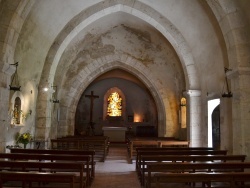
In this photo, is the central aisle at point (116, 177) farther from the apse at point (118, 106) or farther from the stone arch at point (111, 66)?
the apse at point (118, 106)

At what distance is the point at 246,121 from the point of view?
21.8ft

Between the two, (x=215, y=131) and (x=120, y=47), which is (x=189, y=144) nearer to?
(x=215, y=131)

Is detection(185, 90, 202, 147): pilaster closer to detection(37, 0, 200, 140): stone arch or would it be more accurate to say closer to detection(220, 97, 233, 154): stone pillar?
detection(37, 0, 200, 140): stone arch

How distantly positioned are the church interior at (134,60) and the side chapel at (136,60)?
1.4 inches

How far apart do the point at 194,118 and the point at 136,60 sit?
221 inches

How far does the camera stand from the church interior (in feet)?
22.5

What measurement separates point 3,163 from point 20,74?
5.34m

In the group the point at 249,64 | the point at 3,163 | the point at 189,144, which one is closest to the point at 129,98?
the point at 189,144

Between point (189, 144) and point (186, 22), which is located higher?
point (186, 22)

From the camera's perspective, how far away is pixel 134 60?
15.0 m

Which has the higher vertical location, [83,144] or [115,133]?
[115,133]

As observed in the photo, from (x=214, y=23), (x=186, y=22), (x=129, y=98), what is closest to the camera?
(x=214, y=23)

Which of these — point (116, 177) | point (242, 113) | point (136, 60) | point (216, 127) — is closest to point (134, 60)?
point (136, 60)

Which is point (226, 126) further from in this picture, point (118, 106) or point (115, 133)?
point (118, 106)
